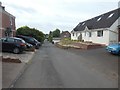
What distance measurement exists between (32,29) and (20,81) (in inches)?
1527

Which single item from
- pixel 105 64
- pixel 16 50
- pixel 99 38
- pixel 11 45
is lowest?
pixel 105 64

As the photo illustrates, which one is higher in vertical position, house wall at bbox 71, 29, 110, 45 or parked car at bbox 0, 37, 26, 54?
house wall at bbox 71, 29, 110, 45

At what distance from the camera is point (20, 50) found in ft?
77.3

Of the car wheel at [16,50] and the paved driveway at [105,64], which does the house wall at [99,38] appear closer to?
the paved driveway at [105,64]

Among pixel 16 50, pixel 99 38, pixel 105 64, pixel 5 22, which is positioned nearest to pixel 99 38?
pixel 99 38

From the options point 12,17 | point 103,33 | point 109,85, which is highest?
point 12,17

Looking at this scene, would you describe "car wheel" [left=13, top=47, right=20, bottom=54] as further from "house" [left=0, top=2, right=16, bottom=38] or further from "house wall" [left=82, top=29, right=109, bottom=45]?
"house" [left=0, top=2, right=16, bottom=38]

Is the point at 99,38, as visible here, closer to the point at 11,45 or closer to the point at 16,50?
the point at 16,50

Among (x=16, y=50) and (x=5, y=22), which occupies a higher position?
(x=5, y=22)

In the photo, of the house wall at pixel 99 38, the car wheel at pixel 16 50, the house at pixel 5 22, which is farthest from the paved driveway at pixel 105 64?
the house at pixel 5 22

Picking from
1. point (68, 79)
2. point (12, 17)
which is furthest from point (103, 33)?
point (68, 79)

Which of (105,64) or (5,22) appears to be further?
(5,22)

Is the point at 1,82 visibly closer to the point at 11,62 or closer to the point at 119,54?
the point at 11,62

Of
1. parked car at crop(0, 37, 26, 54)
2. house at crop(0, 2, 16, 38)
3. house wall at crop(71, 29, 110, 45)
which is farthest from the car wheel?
house at crop(0, 2, 16, 38)
